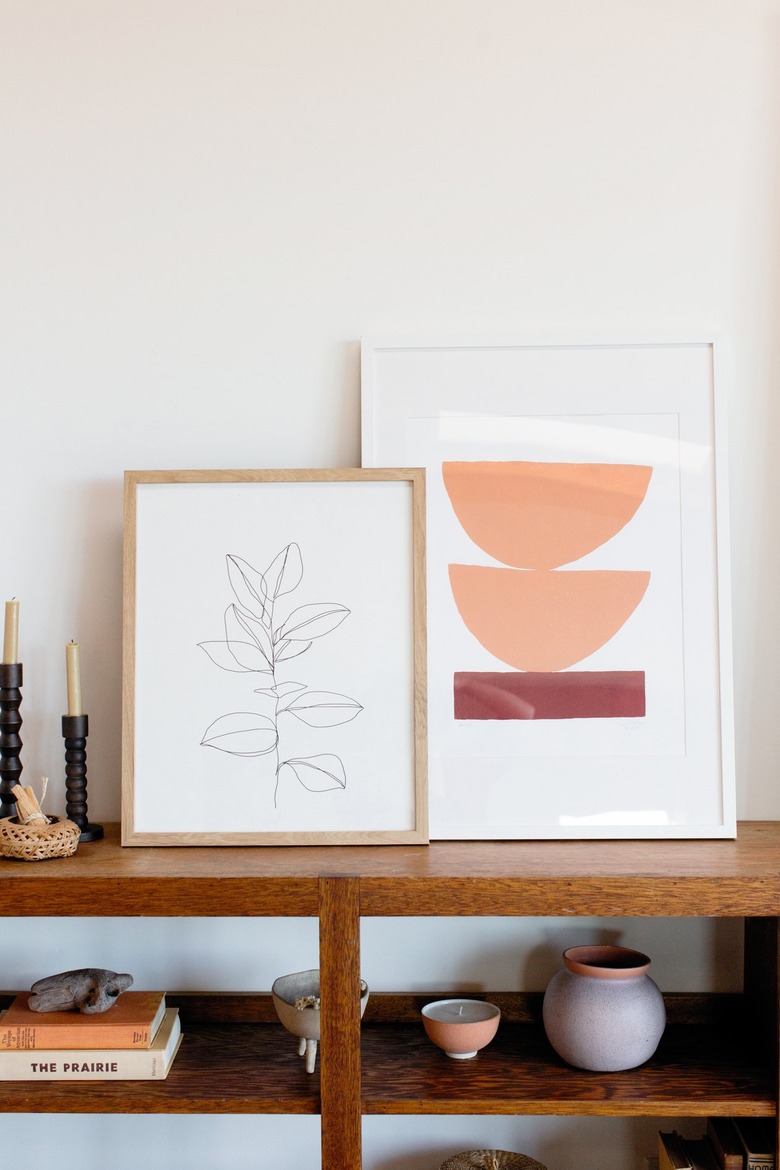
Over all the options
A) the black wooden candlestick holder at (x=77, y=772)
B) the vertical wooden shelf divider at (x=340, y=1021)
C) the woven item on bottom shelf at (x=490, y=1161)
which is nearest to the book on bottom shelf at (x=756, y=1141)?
the woven item on bottom shelf at (x=490, y=1161)

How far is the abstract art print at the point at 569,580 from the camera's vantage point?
1.51 m

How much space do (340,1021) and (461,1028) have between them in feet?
0.76

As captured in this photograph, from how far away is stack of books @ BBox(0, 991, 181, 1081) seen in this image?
136 cm

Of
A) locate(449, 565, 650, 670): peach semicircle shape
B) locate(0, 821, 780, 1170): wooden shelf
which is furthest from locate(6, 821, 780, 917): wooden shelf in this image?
locate(449, 565, 650, 670): peach semicircle shape

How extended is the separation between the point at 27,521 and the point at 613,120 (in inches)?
46.9

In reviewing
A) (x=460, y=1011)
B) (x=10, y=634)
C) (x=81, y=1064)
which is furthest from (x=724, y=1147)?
(x=10, y=634)

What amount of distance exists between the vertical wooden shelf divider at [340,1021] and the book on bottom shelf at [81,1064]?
0.86 feet

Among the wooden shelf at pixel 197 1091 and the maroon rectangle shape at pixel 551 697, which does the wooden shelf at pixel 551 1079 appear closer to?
the wooden shelf at pixel 197 1091

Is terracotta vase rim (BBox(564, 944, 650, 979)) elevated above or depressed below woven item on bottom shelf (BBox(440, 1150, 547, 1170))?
above

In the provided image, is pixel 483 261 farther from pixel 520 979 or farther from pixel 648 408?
pixel 520 979

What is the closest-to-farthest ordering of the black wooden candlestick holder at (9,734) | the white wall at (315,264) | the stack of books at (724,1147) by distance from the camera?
the stack of books at (724,1147) → the black wooden candlestick holder at (9,734) → the white wall at (315,264)

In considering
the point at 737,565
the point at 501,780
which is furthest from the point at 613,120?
the point at 501,780

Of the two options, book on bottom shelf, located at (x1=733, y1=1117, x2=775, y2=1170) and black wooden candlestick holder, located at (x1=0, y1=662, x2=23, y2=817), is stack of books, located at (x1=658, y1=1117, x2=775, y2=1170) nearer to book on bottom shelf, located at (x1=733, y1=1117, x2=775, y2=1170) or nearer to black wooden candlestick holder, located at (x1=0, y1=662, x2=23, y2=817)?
book on bottom shelf, located at (x1=733, y1=1117, x2=775, y2=1170)

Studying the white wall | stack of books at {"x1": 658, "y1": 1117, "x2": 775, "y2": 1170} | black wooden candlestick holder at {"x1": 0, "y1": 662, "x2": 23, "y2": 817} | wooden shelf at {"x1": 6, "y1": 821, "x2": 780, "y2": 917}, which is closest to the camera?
wooden shelf at {"x1": 6, "y1": 821, "x2": 780, "y2": 917}
